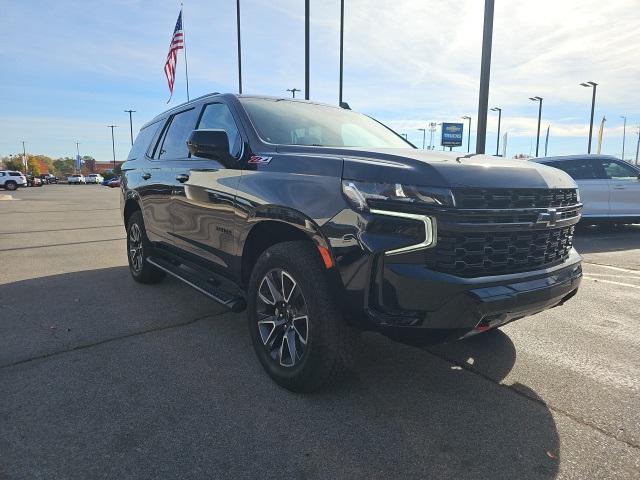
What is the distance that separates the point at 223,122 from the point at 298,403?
2.30 metres

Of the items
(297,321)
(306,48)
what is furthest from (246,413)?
(306,48)

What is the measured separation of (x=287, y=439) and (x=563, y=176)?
2.39m

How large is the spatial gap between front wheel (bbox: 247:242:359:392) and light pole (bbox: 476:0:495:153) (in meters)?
8.91

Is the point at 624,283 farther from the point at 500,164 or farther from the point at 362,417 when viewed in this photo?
the point at 362,417

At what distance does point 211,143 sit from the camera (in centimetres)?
337

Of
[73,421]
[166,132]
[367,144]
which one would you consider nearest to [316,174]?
[367,144]

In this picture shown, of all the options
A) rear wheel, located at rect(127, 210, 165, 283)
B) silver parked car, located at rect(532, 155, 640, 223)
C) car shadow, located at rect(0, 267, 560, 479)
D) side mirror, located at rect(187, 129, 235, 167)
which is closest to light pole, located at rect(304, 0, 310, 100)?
silver parked car, located at rect(532, 155, 640, 223)

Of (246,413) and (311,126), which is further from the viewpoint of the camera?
(311,126)

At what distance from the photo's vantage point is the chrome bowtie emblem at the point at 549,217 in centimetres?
273

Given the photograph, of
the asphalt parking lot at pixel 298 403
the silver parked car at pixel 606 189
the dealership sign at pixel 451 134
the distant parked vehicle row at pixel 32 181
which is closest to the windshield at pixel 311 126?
the asphalt parking lot at pixel 298 403

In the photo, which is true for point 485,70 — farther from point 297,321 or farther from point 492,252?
point 297,321

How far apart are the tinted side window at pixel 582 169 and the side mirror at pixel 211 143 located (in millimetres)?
8935

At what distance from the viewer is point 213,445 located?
2.43m

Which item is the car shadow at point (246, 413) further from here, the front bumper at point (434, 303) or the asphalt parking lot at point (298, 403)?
the front bumper at point (434, 303)
